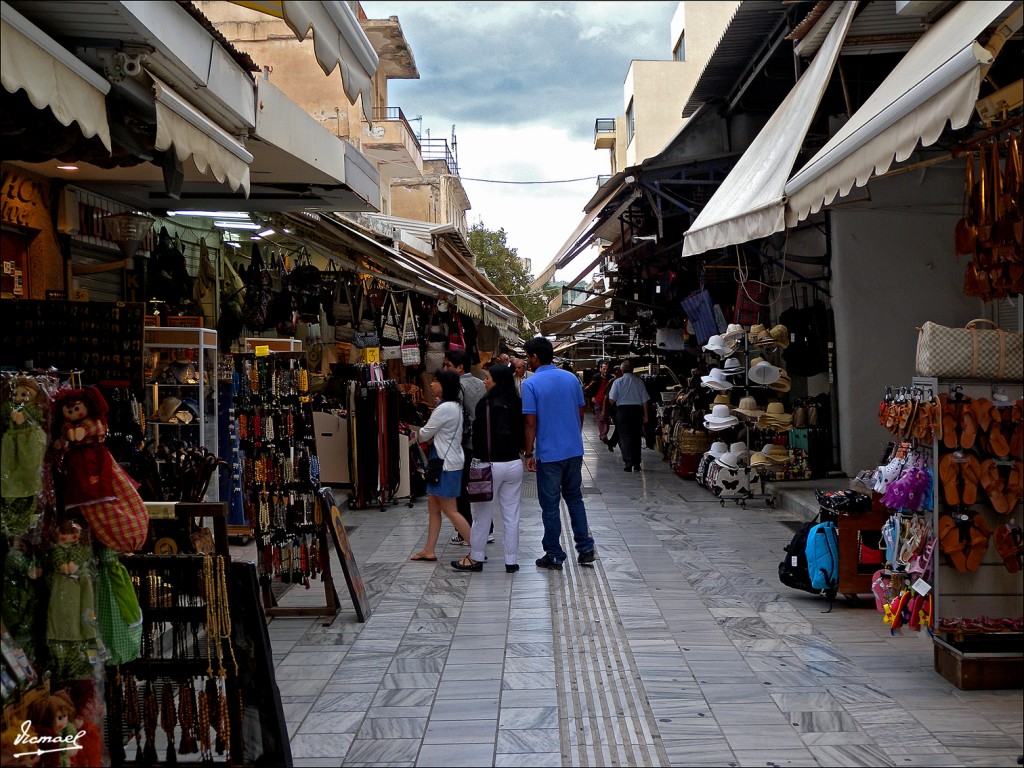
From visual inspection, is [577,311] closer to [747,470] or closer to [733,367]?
[733,367]

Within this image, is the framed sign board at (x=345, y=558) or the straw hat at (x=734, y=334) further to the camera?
the straw hat at (x=734, y=334)

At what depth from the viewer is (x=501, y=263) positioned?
167 feet

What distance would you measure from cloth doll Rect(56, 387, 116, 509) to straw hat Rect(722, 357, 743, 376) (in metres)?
9.37

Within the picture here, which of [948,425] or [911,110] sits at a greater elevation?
[911,110]

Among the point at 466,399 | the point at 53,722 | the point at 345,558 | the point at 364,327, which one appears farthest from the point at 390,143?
the point at 53,722

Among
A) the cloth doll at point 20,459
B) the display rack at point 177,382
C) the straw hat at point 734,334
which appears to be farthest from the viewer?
the straw hat at point 734,334

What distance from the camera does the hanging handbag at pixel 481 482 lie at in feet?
27.7

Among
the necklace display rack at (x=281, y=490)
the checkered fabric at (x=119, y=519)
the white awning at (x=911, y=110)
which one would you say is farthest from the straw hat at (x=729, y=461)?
the checkered fabric at (x=119, y=519)

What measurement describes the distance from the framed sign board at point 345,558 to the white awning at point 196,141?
237 cm

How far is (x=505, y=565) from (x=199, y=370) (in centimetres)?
317

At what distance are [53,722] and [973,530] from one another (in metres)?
4.55

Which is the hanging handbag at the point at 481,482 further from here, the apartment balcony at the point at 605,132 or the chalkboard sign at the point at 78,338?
the apartment balcony at the point at 605,132

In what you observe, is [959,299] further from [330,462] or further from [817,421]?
[330,462]

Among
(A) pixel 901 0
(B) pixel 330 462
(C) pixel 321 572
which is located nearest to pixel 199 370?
(C) pixel 321 572
